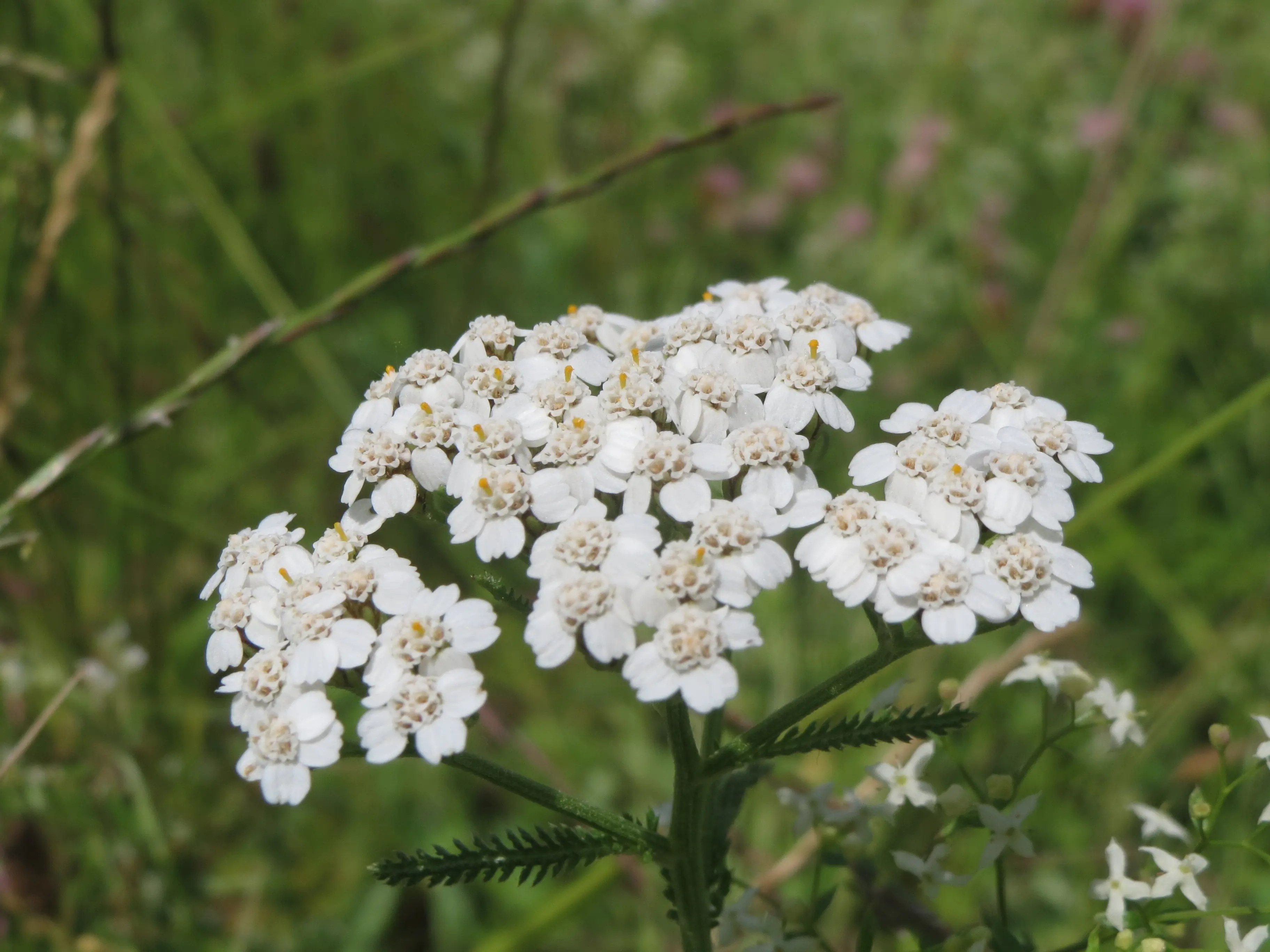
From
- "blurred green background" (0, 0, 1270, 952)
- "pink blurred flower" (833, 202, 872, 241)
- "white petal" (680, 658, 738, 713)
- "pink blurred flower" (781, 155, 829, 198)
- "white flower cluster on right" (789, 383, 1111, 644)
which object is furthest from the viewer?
"pink blurred flower" (781, 155, 829, 198)

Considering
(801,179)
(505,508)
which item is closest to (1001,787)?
(505,508)

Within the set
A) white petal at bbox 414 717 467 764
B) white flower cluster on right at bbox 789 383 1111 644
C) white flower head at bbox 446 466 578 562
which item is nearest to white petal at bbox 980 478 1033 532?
white flower cluster on right at bbox 789 383 1111 644

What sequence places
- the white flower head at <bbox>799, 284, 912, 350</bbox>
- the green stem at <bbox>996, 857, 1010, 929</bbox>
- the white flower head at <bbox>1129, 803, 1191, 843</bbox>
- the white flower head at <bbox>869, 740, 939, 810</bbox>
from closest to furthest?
the green stem at <bbox>996, 857, 1010, 929</bbox> < the white flower head at <bbox>1129, 803, 1191, 843</bbox> < the white flower head at <bbox>869, 740, 939, 810</bbox> < the white flower head at <bbox>799, 284, 912, 350</bbox>

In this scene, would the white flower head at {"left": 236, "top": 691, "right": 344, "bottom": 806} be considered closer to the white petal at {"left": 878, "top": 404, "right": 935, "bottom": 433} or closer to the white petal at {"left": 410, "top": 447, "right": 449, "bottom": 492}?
the white petal at {"left": 410, "top": 447, "right": 449, "bottom": 492}

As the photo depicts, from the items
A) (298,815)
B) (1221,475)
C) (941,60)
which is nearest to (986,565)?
(298,815)

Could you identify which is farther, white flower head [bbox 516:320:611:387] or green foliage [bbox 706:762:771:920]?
white flower head [bbox 516:320:611:387]

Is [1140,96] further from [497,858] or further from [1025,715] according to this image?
[497,858]
